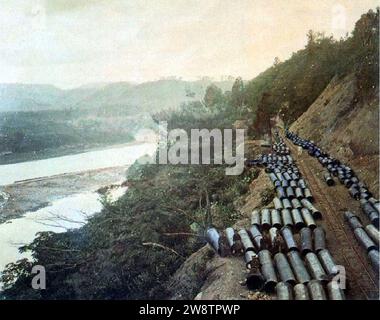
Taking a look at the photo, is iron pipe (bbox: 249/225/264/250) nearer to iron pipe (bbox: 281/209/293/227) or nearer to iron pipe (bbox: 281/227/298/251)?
iron pipe (bbox: 281/227/298/251)

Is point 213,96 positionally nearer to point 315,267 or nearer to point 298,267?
point 298,267

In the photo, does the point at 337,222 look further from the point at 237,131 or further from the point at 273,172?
the point at 237,131

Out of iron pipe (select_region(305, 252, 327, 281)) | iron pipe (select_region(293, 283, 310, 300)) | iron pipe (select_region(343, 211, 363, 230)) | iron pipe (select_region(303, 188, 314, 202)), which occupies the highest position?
iron pipe (select_region(303, 188, 314, 202))

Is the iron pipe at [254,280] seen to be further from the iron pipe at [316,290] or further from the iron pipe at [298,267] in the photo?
the iron pipe at [316,290]

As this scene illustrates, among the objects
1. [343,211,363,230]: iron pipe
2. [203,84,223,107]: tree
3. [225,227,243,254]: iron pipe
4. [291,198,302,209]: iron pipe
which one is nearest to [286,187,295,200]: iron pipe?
[291,198,302,209]: iron pipe

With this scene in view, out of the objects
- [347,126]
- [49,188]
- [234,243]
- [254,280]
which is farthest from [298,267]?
[49,188]

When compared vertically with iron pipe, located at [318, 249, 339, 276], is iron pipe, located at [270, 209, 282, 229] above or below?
above

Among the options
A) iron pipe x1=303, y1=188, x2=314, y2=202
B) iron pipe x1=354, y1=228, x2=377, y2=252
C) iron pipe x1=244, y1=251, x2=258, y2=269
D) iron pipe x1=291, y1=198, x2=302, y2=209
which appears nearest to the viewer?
iron pipe x1=244, y1=251, x2=258, y2=269

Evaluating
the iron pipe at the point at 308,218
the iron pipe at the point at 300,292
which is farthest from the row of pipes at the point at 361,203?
the iron pipe at the point at 300,292
